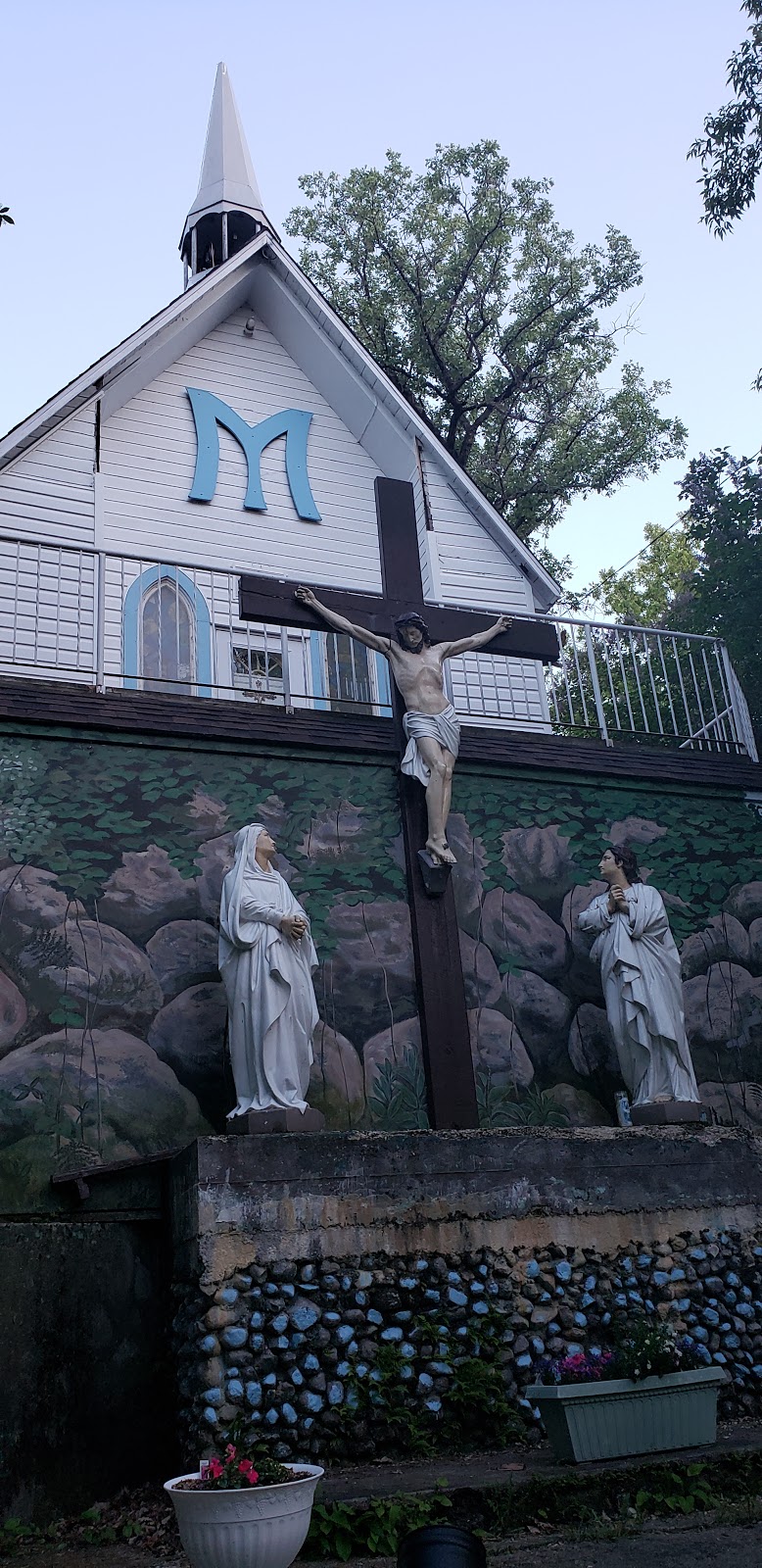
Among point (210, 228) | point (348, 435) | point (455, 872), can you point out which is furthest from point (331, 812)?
point (210, 228)

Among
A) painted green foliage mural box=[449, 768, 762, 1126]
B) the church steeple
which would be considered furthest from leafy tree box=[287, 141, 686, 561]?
painted green foliage mural box=[449, 768, 762, 1126]

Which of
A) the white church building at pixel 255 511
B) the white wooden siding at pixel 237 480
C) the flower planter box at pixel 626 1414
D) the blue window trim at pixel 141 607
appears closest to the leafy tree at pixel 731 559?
the white church building at pixel 255 511

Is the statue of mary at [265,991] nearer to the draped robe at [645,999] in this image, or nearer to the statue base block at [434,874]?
the statue base block at [434,874]

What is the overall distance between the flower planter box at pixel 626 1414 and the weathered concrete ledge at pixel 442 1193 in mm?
1058

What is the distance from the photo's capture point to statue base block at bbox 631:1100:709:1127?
7840 mm

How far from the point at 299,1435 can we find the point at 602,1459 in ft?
4.27

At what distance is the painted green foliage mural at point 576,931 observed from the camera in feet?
29.2

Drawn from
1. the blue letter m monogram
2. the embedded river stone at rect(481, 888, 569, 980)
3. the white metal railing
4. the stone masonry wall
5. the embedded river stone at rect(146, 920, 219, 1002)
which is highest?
the blue letter m monogram

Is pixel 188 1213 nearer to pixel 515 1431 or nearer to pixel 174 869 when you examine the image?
pixel 515 1431

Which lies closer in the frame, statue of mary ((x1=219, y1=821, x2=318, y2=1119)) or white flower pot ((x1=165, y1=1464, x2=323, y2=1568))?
white flower pot ((x1=165, y1=1464, x2=323, y2=1568))

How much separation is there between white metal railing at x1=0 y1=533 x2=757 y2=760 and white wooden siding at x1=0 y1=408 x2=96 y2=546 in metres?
0.47

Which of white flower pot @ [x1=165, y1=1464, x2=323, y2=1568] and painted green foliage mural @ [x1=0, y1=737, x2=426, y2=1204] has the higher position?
painted green foliage mural @ [x1=0, y1=737, x2=426, y2=1204]

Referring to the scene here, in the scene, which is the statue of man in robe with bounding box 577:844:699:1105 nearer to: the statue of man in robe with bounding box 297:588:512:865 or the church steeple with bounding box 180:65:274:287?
the statue of man in robe with bounding box 297:588:512:865

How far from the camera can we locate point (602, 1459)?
543cm
